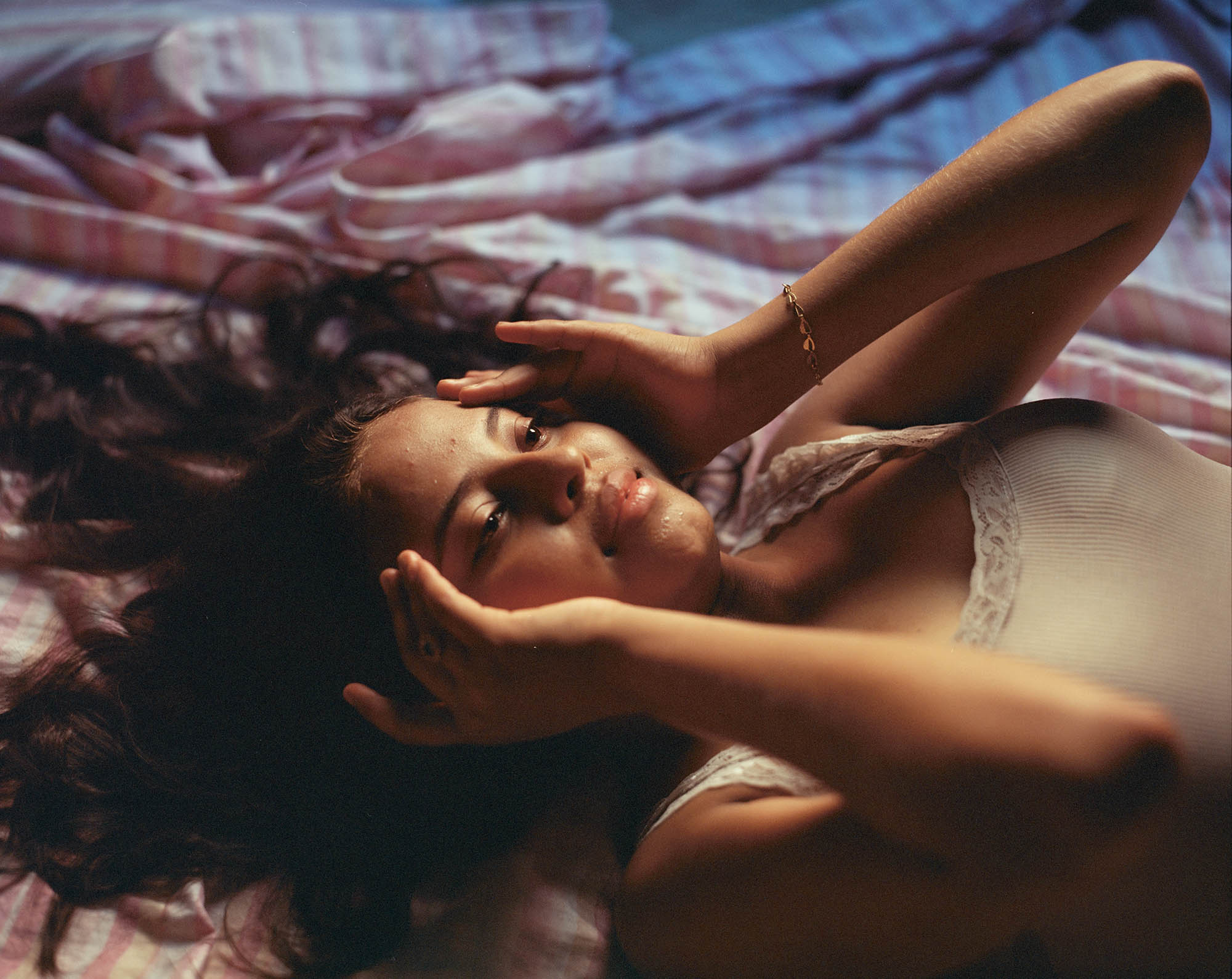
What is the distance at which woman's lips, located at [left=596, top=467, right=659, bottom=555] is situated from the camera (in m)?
0.92

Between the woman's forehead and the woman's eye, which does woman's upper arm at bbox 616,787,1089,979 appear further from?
the woman's forehead

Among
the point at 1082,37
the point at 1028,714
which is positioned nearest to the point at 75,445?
the point at 1028,714

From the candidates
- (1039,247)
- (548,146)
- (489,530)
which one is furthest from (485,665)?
(548,146)

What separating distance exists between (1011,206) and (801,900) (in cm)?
76

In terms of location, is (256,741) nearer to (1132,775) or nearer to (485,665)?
(485,665)

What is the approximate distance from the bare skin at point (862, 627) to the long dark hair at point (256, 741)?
0.16 meters

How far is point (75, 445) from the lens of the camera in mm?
1460

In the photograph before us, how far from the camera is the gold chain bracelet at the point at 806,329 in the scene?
108 centimetres

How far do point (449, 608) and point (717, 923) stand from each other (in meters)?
0.39

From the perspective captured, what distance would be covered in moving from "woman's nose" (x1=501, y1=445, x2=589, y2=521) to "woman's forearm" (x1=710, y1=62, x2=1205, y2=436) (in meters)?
0.31

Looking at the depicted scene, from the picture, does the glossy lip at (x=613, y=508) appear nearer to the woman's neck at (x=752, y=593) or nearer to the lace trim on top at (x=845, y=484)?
the woman's neck at (x=752, y=593)

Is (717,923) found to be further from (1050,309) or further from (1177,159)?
(1177,159)

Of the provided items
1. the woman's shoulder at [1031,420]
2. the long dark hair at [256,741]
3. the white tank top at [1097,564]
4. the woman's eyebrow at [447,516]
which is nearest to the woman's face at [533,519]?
the woman's eyebrow at [447,516]

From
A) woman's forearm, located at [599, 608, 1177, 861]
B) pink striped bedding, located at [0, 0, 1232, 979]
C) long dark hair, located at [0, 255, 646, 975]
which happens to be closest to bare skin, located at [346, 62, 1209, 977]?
woman's forearm, located at [599, 608, 1177, 861]
